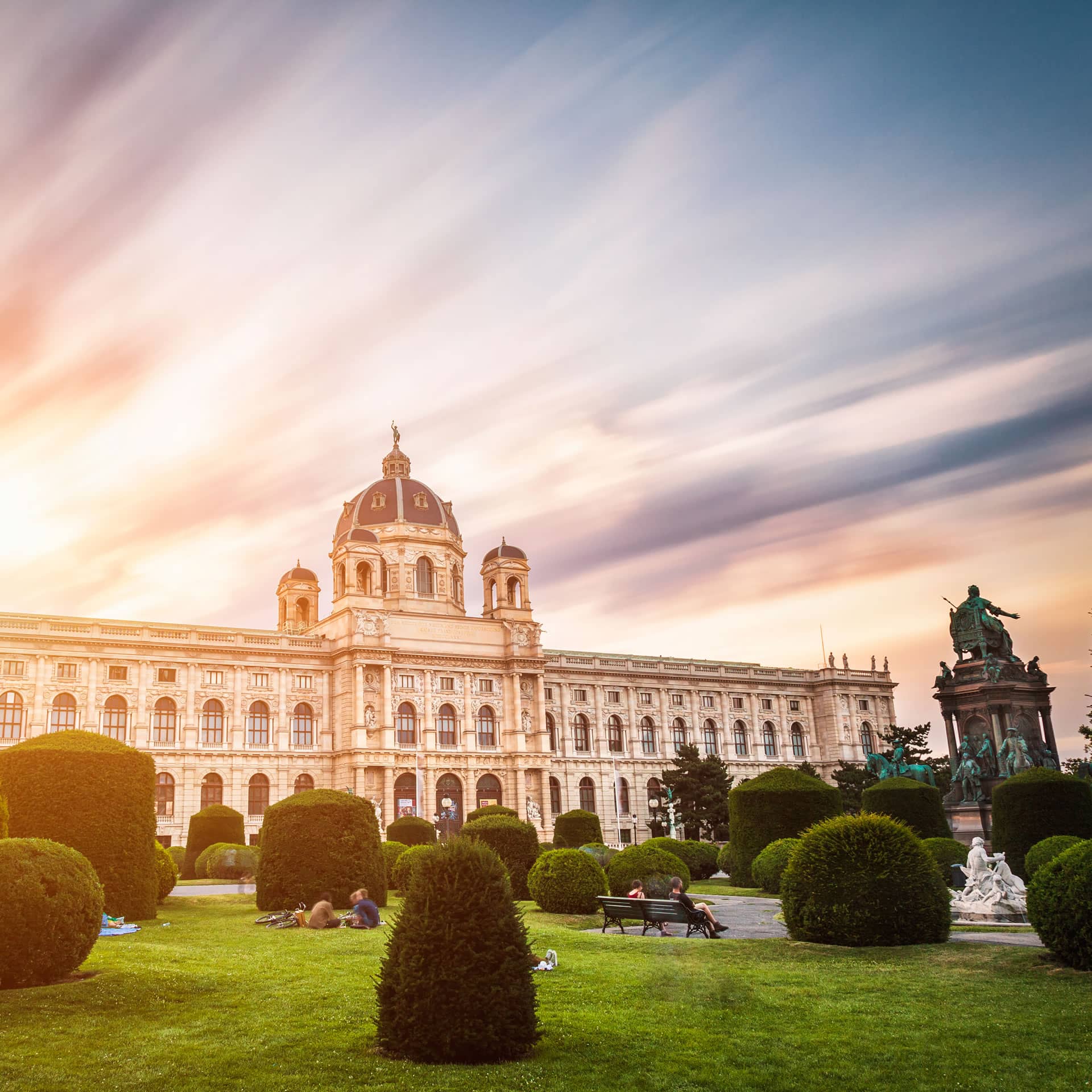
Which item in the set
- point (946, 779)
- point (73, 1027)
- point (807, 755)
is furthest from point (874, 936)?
point (807, 755)

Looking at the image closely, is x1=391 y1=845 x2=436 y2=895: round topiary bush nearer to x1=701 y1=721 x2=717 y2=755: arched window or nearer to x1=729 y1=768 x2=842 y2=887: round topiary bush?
x1=729 y1=768 x2=842 y2=887: round topiary bush

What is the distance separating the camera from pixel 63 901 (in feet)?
42.4

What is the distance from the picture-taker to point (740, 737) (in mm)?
84562

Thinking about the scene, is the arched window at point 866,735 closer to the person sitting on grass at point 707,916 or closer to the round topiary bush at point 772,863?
the round topiary bush at point 772,863

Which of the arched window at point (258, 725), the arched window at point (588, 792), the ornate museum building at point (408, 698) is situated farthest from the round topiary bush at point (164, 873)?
the arched window at point (588, 792)

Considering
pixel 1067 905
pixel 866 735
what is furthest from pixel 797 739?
pixel 1067 905

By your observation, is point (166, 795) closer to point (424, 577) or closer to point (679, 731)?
point (424, 577)

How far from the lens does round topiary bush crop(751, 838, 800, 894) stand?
26.7 metres

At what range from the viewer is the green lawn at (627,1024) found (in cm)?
894

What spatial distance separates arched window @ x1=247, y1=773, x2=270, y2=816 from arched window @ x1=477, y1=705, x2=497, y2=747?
14537 mm

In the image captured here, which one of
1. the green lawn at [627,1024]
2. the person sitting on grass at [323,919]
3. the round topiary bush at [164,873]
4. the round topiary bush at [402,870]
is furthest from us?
the round topiary bush at [164,873]

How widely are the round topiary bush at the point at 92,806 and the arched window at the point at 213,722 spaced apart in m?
45.5

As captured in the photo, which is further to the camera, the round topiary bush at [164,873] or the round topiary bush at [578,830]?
the round topiary bush at [578,830]

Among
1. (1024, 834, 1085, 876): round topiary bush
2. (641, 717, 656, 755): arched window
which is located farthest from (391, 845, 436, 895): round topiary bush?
(641, 717, 656, 755): arched window
